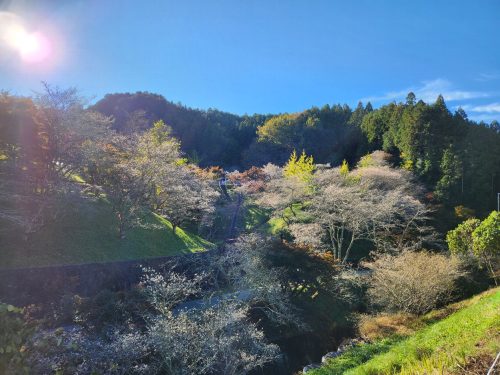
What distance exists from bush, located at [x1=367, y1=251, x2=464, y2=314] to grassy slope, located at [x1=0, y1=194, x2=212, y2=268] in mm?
10486

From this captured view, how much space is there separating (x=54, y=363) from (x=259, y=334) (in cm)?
585

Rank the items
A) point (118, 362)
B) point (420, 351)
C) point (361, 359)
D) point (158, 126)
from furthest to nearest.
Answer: point (158, 126) → point (361, 359) → point (118, 362) → point (420, 351)

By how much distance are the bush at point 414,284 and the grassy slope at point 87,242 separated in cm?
1049

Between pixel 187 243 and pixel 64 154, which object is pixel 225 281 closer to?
pixel 187 243

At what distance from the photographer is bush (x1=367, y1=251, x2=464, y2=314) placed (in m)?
13.4

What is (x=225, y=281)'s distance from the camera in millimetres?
17641

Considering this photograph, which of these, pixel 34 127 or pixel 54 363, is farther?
pixel 34 127

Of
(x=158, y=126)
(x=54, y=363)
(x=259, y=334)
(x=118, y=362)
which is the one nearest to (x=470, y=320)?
(x=259, y=334)

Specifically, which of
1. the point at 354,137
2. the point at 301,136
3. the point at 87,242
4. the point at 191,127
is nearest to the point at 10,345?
the point at 87,242

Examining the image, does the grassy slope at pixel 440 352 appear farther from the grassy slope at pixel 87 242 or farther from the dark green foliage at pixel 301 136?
the dark green foliage at pixel 301 136

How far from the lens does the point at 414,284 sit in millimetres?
13453

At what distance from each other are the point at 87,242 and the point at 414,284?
1423 centimetres

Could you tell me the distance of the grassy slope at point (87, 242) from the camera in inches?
538

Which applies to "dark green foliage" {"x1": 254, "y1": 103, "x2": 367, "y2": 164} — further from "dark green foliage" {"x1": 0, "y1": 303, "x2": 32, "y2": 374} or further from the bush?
"dark green foliage" {"x1": 0, "y1": 303, "x2": 32, "y2": 374}
